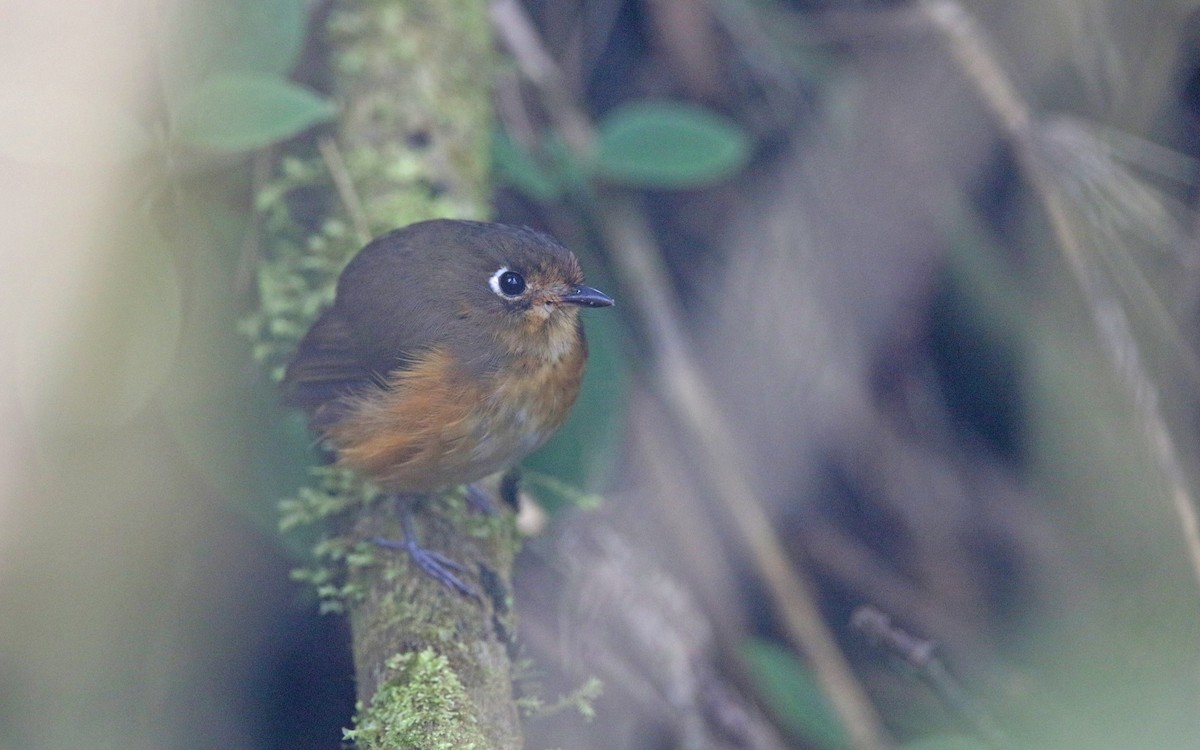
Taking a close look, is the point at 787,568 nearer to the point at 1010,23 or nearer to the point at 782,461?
the point at 782,461

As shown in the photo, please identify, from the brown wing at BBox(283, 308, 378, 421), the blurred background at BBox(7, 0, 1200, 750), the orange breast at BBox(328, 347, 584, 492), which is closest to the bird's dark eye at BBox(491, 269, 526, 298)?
the orange breast at BBox(328, 347, 584, 492)

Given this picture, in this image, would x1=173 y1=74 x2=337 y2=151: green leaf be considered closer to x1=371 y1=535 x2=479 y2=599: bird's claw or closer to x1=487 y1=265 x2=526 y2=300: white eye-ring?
x1=487 y1=265 x2=526 y2=300: white eye-ring

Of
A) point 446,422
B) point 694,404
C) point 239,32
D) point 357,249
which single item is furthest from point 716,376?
point 239,32

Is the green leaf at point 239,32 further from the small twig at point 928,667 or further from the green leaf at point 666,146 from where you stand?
the small twig at point 928,667

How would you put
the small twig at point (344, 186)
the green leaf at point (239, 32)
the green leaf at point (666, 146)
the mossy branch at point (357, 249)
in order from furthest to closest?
the green leaf at point (666, 146)
the small twig at point (344, 186)
the green leaf at point (239, 32)
the mossy branch at point (357, 249)

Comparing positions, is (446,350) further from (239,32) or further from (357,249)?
(239,32)

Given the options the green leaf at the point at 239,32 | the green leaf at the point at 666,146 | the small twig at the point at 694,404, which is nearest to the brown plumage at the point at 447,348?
the green leaf at the point at 239,32
